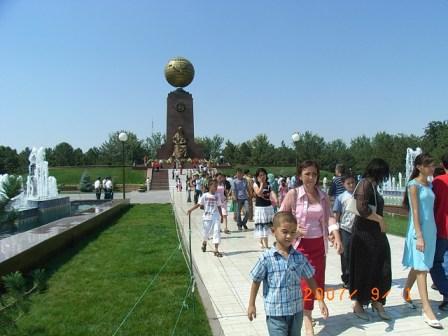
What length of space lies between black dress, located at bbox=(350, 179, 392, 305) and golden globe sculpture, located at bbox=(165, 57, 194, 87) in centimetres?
4865

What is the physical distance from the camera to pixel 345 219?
19.3ft

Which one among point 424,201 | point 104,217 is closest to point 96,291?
point 424,201

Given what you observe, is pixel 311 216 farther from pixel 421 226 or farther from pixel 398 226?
pixel 398 226

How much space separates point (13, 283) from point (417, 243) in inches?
155

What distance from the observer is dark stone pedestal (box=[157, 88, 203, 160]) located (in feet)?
165

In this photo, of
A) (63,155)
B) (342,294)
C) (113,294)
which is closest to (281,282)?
(342,294)

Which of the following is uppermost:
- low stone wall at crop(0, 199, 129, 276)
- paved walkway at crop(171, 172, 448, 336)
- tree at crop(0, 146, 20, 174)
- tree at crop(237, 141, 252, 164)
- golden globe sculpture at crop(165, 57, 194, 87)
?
golden globe sculpture at crop(165, 57, 194, 87)

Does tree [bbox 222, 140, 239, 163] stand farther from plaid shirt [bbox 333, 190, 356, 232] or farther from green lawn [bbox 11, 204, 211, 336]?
plaid shirt [bbox 333, 190, 356, 232]

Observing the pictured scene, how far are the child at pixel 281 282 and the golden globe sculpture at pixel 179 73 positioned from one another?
164ft

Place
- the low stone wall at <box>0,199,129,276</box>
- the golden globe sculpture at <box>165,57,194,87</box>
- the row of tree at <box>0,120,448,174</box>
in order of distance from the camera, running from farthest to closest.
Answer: the row of tree at <box>0,120,448,174</box> → the golden globe sculpture at <box>165,57,194,87</box> → the low stone wall at <box>0,199,129,276</box>

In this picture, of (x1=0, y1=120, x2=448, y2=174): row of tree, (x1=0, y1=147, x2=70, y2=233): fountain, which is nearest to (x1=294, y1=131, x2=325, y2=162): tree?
(x1=0, y1=120, x2=448, y2=174): row of tree

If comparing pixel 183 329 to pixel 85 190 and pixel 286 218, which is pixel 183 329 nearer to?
pixel 286 218

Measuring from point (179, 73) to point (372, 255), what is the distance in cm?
4892

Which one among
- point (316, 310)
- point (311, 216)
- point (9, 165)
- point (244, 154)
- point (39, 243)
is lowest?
point (316, 310)
